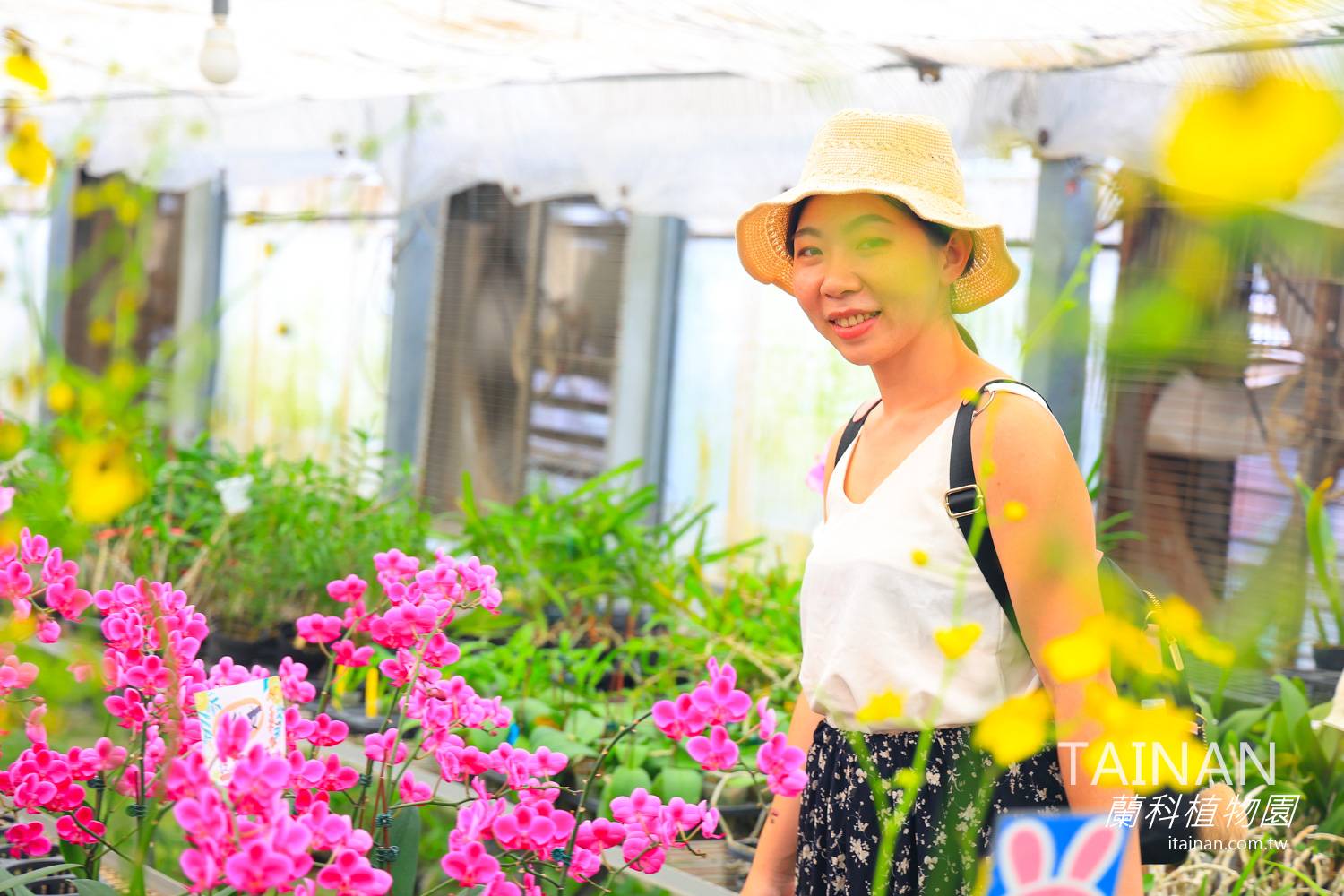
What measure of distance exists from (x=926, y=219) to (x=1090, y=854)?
80 cm

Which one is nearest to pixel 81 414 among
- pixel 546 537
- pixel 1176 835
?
pixel 1176 835

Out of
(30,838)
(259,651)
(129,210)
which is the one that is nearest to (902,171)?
(129,210)

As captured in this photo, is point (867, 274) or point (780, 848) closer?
point (867, 274)

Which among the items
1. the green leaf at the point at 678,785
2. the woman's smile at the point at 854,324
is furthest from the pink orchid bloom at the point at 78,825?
the green leaf at the point at 678,785

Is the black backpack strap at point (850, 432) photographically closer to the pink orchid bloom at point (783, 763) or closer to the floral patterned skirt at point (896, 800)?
the floral patterned skirt at point (896, 800)

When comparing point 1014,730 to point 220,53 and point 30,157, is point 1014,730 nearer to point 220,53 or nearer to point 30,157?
point 30,157

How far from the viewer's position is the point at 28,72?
22.6 inches

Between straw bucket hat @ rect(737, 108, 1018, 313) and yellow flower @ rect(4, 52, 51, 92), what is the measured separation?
0.78 meters

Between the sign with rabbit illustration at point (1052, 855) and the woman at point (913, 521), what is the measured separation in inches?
21.6

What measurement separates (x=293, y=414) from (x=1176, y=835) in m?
5.45

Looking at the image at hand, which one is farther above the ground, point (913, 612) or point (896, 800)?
point (913, 612)

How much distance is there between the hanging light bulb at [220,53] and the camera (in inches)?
125

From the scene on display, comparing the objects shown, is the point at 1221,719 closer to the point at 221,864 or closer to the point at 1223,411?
the point at 1223,411

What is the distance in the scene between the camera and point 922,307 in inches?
47.8
